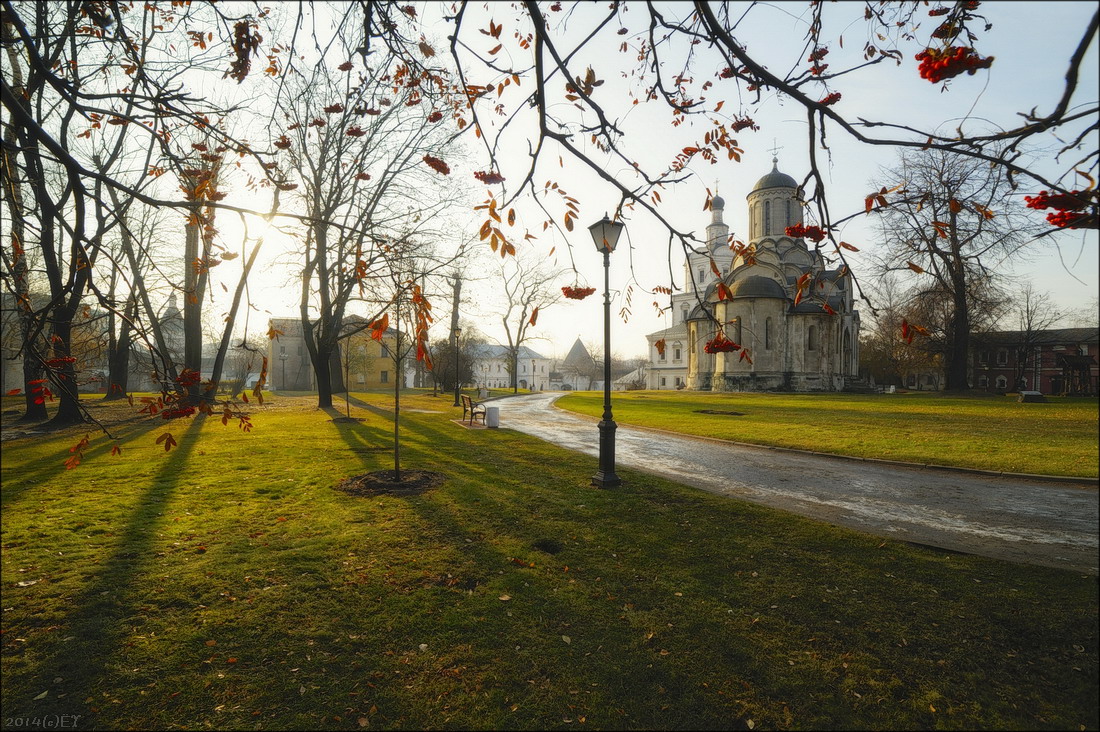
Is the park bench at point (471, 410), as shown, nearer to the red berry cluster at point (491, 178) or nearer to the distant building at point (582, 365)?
the red berry cluster at point (491, 178)

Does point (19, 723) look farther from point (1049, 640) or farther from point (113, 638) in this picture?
point (1049, 640)

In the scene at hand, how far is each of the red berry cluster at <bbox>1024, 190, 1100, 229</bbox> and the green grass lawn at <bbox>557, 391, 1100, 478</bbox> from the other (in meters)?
0.79

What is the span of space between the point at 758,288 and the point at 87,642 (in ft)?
142

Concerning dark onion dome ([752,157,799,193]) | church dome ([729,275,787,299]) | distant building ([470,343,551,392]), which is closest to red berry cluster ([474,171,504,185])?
church dome ([729,275,787,299])

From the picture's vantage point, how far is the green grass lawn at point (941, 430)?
2035mm

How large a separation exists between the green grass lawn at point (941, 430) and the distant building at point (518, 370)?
2739 inches

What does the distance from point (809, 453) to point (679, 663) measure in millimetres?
9913

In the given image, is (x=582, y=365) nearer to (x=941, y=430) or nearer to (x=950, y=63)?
(x=941, y=430)

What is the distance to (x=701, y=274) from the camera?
6194 cm

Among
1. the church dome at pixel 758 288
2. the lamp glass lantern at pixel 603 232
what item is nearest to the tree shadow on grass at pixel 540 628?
the lamp glass lantern at pixel 603 232

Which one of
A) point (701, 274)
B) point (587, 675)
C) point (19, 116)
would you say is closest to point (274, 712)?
point (587, 675)

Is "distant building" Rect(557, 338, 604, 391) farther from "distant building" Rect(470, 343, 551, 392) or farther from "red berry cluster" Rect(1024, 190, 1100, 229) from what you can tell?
"red berry cluster" Rect(1024, 190, 1100, 229)

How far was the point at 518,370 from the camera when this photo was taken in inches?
3868

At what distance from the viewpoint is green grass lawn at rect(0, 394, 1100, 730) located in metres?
3.04
